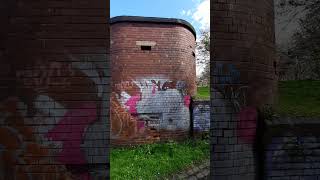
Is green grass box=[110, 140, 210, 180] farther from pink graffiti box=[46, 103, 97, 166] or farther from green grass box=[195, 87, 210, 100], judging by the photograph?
pink graffiti box=[46, 103, 97, 166]

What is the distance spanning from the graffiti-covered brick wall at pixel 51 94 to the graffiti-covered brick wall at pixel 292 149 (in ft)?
6.59

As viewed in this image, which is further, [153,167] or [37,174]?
[153,167]

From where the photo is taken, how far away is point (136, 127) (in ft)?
47.0

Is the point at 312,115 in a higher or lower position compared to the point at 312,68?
lower

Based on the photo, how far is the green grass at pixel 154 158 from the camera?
35.0 ft

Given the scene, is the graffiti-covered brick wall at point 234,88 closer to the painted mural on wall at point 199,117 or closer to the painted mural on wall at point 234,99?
the painted mural on wall at point 234,99

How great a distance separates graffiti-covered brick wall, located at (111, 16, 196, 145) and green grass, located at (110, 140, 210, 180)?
0.62 meters

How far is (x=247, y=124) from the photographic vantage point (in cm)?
543

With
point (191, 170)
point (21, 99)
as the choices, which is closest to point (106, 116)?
point (21, 99)

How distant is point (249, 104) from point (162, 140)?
938 centimetres

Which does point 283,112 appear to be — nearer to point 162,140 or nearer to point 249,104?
point 249,104

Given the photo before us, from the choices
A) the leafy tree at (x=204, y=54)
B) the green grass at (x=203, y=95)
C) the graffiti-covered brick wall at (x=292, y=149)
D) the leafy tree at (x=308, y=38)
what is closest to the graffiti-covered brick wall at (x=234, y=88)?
the graffiti-covered brick wall at (x=292, y=149)

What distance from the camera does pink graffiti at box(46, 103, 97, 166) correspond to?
4.83 metres

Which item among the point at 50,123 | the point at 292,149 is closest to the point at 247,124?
the point at 292,149
